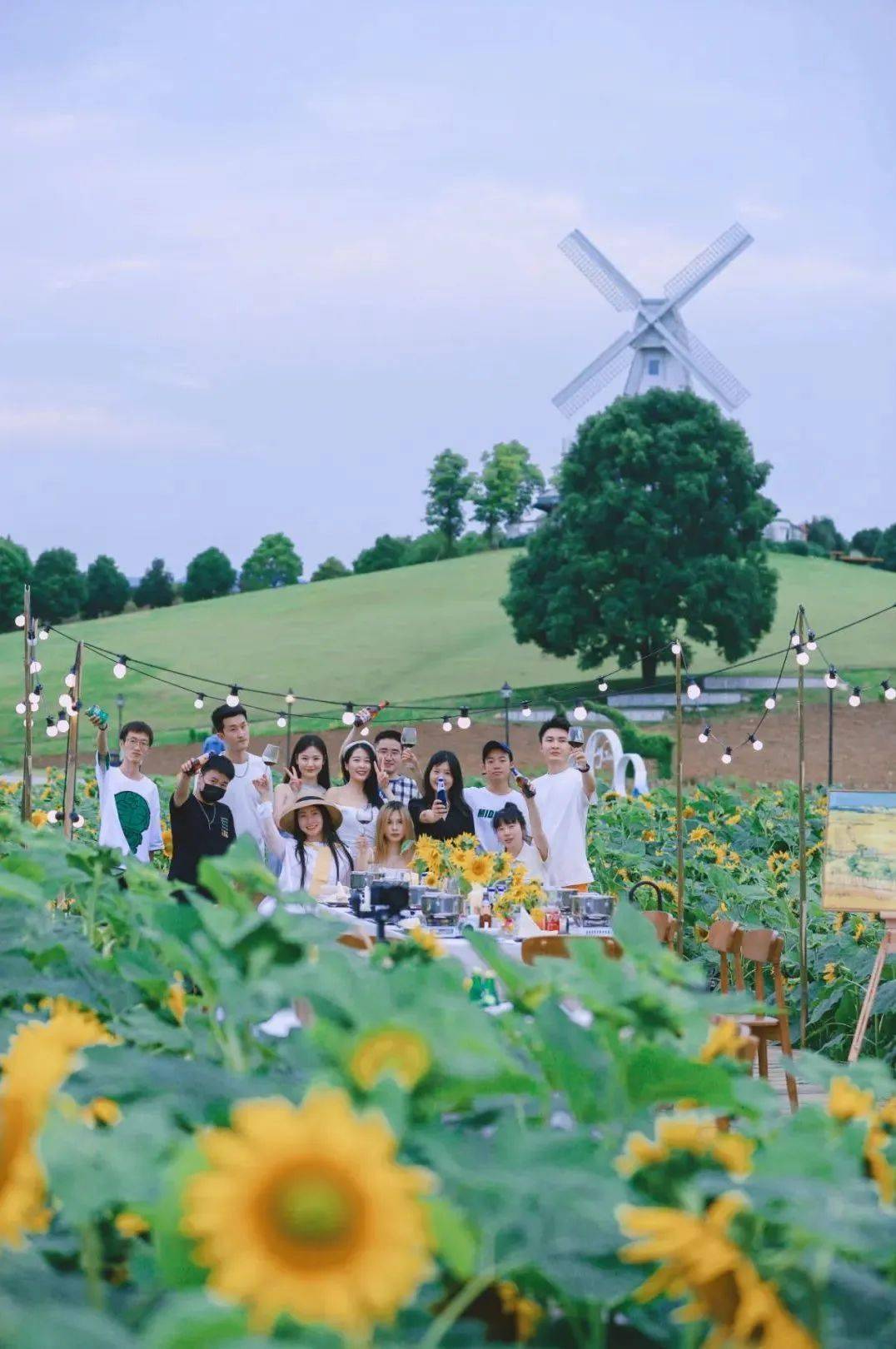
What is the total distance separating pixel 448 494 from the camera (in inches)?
2749

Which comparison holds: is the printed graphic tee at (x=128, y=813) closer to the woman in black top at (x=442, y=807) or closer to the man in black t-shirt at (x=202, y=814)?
the man in black t-shirt at (x=202, y=814)

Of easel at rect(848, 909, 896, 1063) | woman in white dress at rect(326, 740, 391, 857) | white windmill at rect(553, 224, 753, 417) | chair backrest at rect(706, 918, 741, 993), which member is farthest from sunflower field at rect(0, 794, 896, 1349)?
white windmill at rect(553, 224, 753, 417)

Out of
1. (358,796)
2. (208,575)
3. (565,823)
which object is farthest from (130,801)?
(208,575)

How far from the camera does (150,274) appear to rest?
69.0 meters

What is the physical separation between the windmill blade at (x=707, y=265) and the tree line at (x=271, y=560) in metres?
17.5

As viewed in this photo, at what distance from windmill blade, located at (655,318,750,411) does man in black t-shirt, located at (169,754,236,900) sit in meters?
44.7

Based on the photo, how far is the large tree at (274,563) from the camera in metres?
77.6

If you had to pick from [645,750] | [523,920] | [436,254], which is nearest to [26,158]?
[436,254]

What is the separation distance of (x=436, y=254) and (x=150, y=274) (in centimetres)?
1150

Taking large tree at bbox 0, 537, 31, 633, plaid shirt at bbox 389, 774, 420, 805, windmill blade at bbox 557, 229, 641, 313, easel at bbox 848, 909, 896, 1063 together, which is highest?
windmill blade at bbox 557, 229, 641, 313

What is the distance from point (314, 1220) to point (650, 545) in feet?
128

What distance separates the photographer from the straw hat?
8.32m

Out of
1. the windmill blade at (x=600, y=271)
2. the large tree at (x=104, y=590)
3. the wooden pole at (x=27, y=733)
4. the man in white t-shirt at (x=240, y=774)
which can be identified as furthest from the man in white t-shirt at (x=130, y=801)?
the large tree at (x=104, y=590)

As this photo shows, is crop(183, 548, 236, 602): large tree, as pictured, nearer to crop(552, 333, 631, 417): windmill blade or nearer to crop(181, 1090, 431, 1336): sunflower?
crop(552, 333, 631, 417): windmill blade
